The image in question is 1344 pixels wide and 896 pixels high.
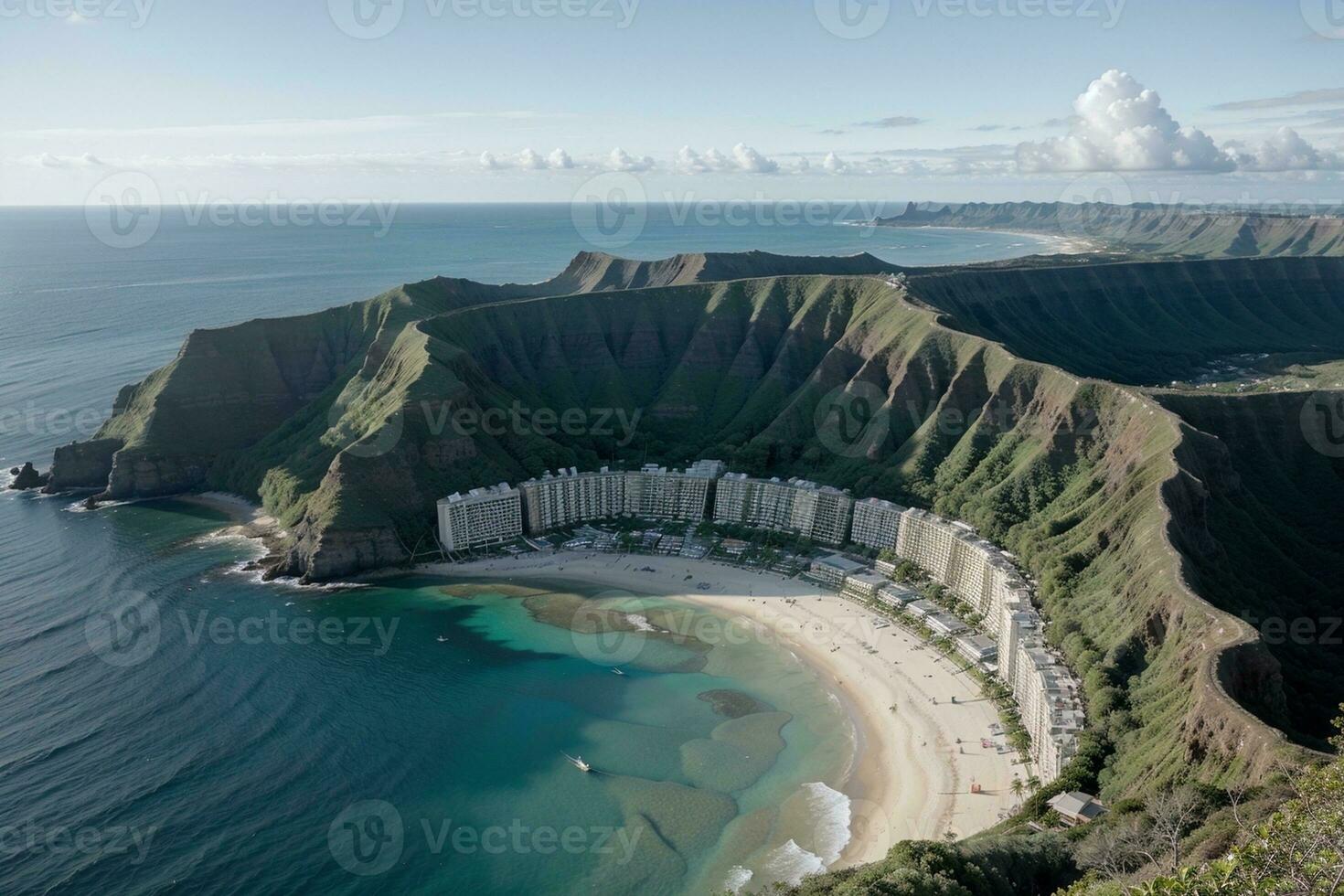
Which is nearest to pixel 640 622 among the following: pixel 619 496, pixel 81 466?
pixel 619 496

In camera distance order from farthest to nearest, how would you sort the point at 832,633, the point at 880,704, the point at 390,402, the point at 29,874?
the point at 390,402 < the point at 832,633 < the point at 880,704 < the point at 29,874

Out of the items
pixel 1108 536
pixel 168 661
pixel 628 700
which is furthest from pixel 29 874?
pixel 1108 536

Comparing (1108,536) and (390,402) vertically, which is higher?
(390,402)

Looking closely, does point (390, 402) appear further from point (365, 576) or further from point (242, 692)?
point (242, 692)

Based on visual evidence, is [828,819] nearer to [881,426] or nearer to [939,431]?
[939,431]

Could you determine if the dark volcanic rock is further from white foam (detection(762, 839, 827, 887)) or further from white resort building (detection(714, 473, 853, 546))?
white foam (detection(762, 839, 827, 887))
